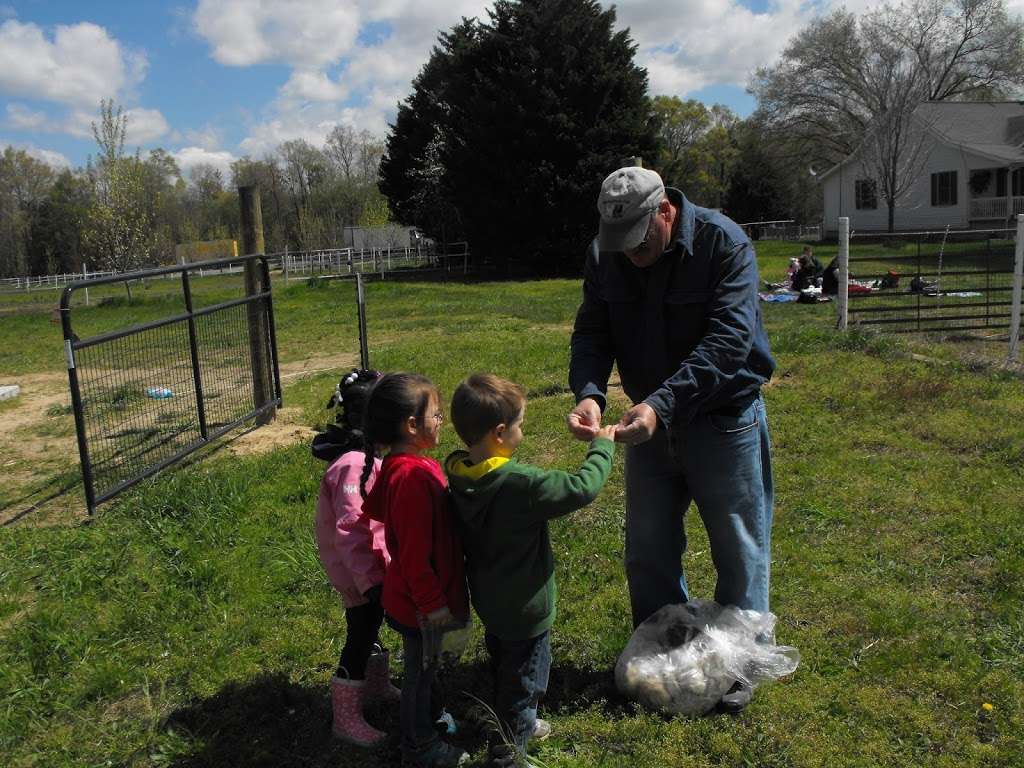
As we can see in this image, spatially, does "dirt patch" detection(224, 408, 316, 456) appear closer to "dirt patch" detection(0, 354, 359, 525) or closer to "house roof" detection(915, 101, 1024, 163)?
"dirt patch" detection(0, 354, 359, 525)

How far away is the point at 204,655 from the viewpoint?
363 centimetres

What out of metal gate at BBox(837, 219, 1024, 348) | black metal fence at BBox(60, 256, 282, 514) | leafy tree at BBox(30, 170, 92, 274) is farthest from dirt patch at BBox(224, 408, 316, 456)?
leafy tree at BBox(30, 170, 92, 274)

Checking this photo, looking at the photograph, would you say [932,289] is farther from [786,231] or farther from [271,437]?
[786,231]

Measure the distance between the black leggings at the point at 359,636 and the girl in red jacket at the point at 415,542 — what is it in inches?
12.9

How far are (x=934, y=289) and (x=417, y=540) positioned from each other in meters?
15.0

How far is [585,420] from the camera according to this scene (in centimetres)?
273

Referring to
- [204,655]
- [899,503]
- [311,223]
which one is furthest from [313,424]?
[311,223]

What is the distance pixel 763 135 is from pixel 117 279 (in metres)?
43.8

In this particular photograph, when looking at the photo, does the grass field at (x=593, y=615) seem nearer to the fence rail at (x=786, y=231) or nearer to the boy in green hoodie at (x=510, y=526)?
the boy in green hoodie at (x=510, y=526)

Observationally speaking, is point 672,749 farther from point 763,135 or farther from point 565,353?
point 763,135

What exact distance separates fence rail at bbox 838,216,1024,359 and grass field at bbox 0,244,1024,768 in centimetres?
383

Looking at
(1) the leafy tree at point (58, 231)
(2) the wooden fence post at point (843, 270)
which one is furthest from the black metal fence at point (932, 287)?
(1) the leafy tree at point (58, 231)

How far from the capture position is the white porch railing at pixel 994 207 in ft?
111

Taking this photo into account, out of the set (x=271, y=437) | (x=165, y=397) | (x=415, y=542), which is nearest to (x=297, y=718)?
(x=415, y=542)
